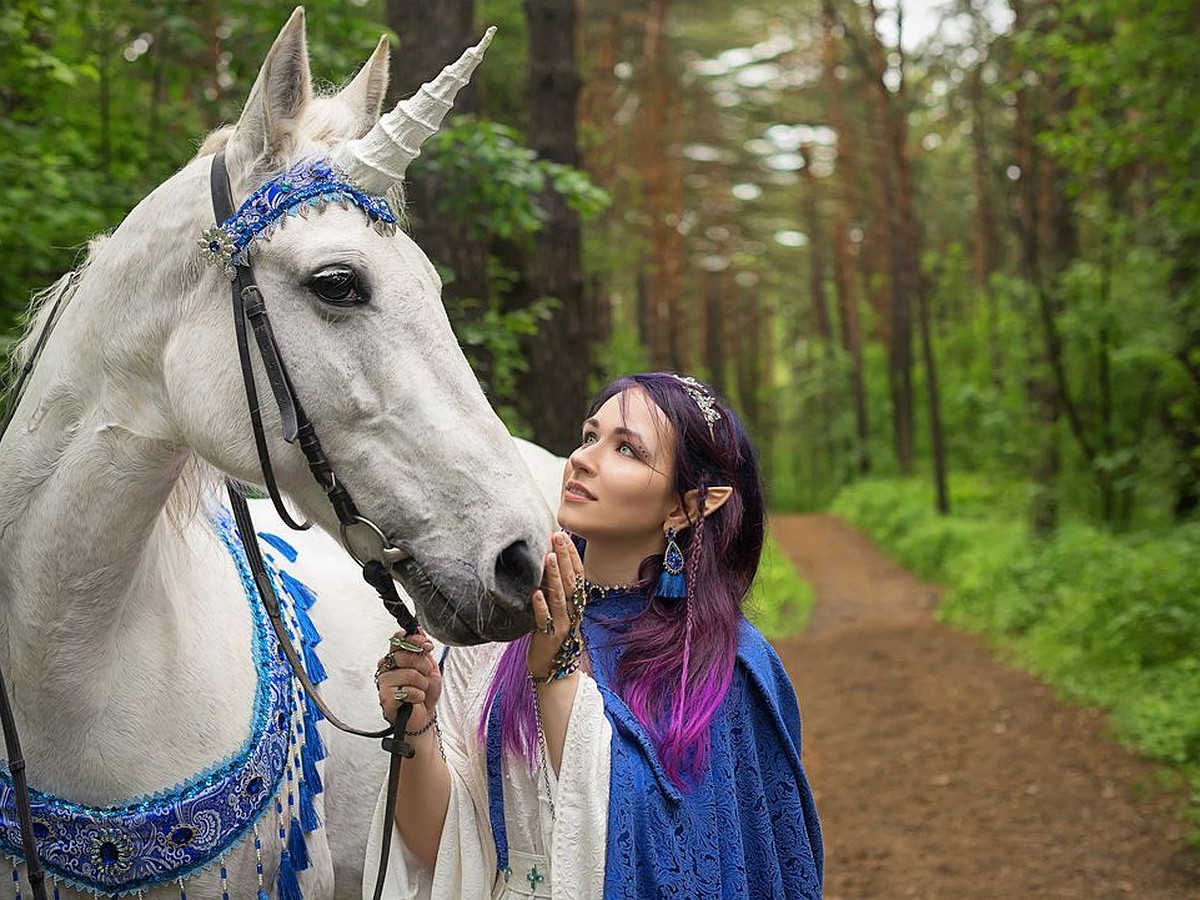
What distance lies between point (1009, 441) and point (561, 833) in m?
15.9

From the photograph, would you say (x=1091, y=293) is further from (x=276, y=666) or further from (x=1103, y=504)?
(x=276, y=666)

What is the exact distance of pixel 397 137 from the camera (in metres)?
1.85

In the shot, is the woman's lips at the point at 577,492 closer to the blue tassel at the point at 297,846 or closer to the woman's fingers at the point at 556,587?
the woman's fingers at the point at 556,587

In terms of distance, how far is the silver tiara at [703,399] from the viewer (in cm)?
219

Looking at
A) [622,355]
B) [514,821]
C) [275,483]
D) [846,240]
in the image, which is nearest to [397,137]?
[275,483]

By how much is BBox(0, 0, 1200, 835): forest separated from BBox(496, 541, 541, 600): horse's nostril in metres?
1.48

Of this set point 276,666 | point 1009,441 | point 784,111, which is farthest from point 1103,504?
point 784,111

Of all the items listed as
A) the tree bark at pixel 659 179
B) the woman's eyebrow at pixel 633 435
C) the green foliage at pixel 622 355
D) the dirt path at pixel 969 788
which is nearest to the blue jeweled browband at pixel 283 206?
the woman's eyebrow at pixel 633 435

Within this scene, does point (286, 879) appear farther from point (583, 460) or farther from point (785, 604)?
point (785, 604)

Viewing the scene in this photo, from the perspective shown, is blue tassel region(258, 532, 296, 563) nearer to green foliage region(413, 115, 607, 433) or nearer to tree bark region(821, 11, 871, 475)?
green foliage region(413, 115, 607, 433)

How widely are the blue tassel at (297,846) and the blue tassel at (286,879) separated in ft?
0.05

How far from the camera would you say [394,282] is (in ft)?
5.92

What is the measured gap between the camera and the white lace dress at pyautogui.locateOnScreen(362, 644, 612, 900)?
1.86 metres

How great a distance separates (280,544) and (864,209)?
26863 millimetres
